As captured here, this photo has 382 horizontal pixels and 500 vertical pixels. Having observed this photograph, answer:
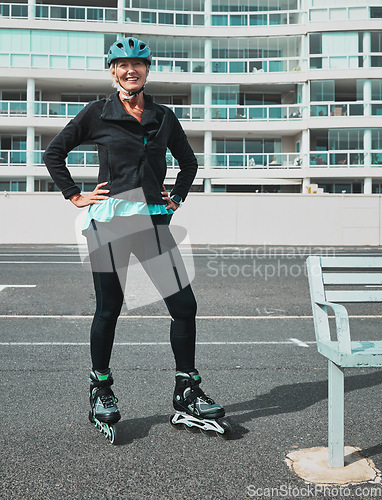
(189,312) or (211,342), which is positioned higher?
(189,312)

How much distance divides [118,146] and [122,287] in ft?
2.60

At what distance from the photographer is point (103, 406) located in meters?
3.23

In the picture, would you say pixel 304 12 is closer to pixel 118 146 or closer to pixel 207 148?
pixel 207 148

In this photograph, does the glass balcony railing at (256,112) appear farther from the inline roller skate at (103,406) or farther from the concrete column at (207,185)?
the inline roller skate at (103,406)

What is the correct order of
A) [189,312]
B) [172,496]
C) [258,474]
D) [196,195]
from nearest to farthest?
[172,496] < [258,474] < [189,312] < [196,195]

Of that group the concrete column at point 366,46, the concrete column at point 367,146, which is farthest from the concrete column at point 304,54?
the concrete column at point 367,146

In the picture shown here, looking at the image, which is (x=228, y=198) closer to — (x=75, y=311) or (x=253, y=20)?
(x=253, y=20)

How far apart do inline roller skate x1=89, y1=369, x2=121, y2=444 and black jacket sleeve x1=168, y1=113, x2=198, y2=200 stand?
1175mm

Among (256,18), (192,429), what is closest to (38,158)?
(256,18)

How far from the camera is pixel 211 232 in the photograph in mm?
29453

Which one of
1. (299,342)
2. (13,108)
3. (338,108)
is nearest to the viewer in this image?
(299,342)

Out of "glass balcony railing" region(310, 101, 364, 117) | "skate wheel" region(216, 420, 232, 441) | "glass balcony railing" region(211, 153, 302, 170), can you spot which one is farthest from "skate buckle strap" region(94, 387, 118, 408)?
"glass balcony railing" region(310, 101, 364, 117)

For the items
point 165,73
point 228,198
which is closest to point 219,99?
point 165,73

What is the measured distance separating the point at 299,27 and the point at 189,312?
4041 centimetres
